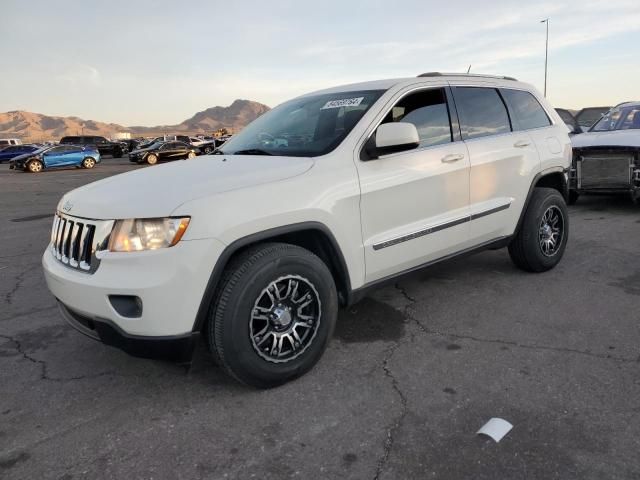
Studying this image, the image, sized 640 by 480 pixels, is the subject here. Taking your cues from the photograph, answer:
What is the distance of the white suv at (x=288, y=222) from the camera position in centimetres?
263

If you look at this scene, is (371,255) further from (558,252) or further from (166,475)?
(558,252)

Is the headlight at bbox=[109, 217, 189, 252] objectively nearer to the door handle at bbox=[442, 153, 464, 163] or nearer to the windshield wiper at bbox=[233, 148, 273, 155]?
the windshield wiper at bbox=[233, 148, 273, 155]

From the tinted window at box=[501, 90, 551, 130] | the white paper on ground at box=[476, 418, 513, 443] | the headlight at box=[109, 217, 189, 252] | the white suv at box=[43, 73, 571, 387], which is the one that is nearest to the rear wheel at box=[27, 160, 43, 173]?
the white suv at box=[43, 73, 571, 387]

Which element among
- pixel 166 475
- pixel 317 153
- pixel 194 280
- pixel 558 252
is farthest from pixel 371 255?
pixel 558 252

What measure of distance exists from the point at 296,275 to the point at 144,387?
1.14 m

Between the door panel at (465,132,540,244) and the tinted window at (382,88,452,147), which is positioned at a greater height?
the tinted window at (382,88,452,147)

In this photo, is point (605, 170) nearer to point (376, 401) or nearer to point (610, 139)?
point (610, 139)

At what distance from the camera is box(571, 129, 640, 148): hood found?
25.3 ft

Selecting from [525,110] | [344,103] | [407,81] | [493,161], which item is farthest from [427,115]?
[525,110]

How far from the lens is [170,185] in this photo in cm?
286

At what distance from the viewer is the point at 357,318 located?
4.07m

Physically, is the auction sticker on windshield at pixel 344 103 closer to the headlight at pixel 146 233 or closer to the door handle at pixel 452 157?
the door handle at pixel 452 157

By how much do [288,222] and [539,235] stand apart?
2.87 meters

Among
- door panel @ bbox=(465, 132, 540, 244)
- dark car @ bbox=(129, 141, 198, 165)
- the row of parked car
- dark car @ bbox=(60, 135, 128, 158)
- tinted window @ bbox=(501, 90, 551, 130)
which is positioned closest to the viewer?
door panel @ bbox=(465, 132, 540, 244)
